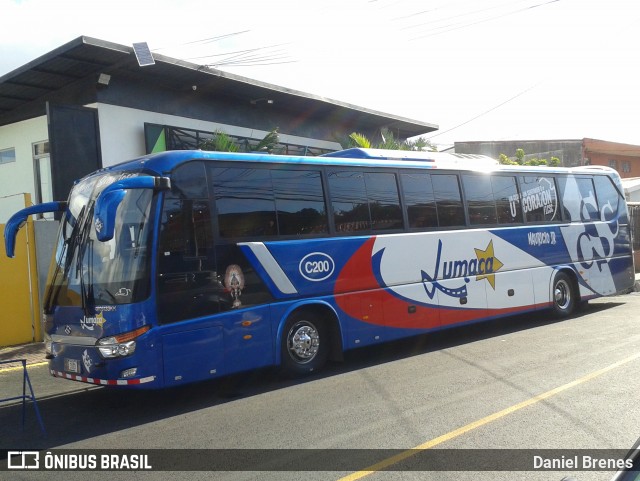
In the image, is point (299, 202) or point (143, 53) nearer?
point (299, 202)

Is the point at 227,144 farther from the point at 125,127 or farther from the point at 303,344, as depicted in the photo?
the point at 303,344

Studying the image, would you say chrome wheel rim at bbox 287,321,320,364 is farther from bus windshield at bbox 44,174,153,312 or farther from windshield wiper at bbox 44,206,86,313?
windshield wiper at bbox 44,206,86,313

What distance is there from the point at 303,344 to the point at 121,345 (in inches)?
115

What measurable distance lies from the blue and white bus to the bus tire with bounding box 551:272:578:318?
196mm

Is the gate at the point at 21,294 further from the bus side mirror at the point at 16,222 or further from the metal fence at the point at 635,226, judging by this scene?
the metal fence at the point at 635,226

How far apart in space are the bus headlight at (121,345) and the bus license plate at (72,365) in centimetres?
55

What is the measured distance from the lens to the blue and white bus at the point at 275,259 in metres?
7.30

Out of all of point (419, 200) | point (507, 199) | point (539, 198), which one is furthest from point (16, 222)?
point (539, 198)

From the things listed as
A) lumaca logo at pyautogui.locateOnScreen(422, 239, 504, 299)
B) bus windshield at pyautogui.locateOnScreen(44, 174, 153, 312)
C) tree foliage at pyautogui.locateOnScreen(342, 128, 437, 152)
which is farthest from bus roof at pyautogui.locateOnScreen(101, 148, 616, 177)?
tree foliage at pyautogui.locateOnScreen(342, 128, 437, 152)

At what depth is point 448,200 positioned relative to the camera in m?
11.7

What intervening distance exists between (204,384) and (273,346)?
1.52 metres

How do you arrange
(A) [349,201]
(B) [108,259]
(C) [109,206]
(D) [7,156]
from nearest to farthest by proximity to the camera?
(C) [109,206], (B) [108,259], (A) [349,201], (D) [7,156]

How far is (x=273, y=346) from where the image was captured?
850 cm

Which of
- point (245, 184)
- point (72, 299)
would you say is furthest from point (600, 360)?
point (72, 299)
